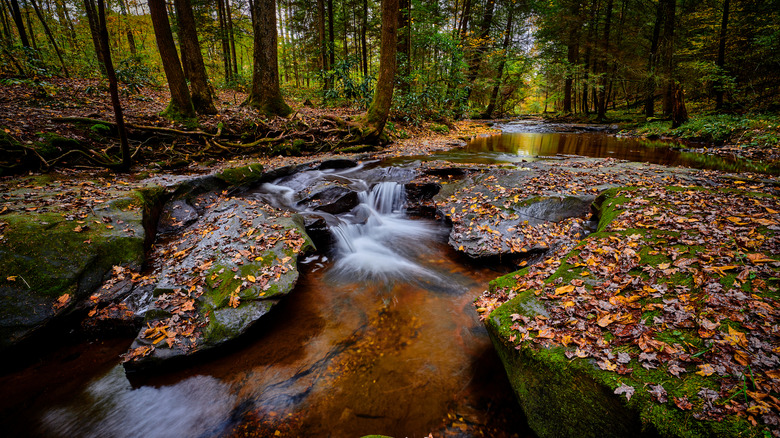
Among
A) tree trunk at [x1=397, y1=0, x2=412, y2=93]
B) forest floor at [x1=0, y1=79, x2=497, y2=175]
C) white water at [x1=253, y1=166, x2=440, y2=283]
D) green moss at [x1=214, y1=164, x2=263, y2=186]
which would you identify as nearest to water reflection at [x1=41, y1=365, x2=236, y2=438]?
white water at [x1=253, y1=166, x2=440, y2=283]

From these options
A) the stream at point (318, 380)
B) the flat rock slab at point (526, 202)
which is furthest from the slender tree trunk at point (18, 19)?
the flat rock slab at point (526, 202)

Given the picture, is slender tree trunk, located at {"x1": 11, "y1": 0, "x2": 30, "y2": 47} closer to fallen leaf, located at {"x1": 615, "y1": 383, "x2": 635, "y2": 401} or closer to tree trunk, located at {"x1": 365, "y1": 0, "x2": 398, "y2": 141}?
tree trunk, located at {"x1": 365, "y1": 0, "x2": 398, "y2": 141}

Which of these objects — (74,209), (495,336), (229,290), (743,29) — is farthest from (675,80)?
(74,209)

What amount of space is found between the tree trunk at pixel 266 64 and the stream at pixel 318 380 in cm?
996

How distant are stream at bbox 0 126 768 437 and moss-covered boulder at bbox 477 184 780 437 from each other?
0.70 m

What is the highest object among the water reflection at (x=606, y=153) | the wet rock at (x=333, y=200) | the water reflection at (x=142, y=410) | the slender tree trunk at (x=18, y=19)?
the slender tree trunk at (x=18, y=19)

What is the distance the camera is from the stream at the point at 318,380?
3047mm

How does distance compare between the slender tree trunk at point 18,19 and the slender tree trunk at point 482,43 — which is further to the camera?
the slender tree trunk at point 482,43

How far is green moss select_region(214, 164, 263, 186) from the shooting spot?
7875 millimetres

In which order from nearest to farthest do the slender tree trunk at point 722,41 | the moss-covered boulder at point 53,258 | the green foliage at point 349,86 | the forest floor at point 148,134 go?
1. the moss-covered boulder at point 53,258
2. the forest floor at point 148,134
3. the slender tree trunk at point 722,41
4. the green foliage at point 349,86

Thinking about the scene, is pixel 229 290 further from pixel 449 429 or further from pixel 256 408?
pixel 449 429

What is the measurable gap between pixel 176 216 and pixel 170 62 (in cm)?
710

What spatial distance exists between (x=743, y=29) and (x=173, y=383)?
2331 cm

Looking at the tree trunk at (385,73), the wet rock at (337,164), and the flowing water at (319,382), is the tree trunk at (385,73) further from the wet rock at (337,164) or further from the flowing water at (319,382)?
the flowing water at (319,382)
